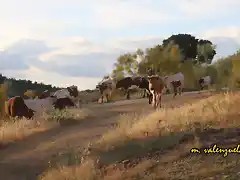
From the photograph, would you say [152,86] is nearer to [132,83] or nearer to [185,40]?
[132,83]

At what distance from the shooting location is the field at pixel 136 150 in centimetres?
958

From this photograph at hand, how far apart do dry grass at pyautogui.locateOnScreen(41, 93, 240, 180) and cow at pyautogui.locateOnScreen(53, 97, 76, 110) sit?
11730 mm

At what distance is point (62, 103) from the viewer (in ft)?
89.4

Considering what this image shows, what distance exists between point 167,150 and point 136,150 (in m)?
0.79

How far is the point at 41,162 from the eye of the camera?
501 inches

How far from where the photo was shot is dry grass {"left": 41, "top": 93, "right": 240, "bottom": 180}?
939 cm

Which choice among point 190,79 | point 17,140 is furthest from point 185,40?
point 17,140

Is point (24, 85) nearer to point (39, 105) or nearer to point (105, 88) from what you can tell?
point (105, 88)

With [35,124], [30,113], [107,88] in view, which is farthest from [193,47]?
[35,124]

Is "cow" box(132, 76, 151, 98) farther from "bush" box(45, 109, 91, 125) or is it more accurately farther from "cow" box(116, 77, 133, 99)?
"bush" box(45, 109, 91, 125)

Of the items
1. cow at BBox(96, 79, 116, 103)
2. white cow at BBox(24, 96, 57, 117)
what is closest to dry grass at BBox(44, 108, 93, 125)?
white cow at BBox(24, 96, 57, 117)

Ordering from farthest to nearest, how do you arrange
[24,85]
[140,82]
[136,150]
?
1. [24,85]
2. [140,82]
3. [136,150]

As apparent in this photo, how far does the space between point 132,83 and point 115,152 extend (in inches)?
1018

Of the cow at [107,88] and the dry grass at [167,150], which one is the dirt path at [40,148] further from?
the cow at [107,88]
